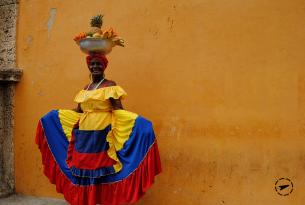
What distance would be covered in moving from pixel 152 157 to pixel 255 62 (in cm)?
123

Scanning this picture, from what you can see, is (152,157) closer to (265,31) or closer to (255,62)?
(255,62)

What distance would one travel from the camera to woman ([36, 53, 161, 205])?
3.29 metres

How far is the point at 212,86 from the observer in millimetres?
3525

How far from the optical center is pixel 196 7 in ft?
11.9

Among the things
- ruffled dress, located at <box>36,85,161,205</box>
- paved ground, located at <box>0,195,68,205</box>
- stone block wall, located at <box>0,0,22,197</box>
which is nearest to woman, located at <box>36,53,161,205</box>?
ruffled dress, located at <box>36,85,161,205</box>

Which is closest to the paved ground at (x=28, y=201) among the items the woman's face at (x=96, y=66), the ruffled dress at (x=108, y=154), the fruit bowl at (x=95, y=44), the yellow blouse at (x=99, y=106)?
the ruffled dress at (x=108, y=154)

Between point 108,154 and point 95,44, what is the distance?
1.01m

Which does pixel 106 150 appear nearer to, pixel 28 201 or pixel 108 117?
pixel 108 117

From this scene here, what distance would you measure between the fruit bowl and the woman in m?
0.07

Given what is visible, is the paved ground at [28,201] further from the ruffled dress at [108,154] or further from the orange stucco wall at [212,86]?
the orange stucco wall at [212,86]

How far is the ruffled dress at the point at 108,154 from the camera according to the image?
10.8ft

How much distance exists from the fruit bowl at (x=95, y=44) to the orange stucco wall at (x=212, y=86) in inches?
20.0

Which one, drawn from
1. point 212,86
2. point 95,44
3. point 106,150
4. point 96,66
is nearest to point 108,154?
point 106,150

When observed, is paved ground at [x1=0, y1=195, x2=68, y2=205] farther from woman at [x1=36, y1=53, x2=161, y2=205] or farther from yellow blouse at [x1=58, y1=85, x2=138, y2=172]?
yellow blouse at [x1=58, y1=85, x2=138, y2=172]
